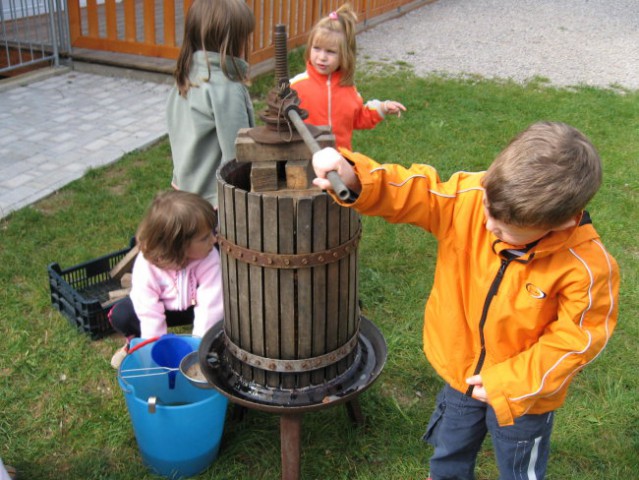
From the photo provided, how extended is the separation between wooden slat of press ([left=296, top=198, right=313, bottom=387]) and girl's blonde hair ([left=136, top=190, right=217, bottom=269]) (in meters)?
0.69

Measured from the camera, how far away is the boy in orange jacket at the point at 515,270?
193cm

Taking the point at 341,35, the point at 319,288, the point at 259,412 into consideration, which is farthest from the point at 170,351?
the point at 341,35

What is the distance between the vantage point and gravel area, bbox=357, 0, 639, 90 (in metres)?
9.64

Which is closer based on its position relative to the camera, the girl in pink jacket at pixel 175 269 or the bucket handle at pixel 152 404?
the bucket handle at pixel 152 404

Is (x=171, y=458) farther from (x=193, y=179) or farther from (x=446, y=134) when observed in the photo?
(x=446, y=134)

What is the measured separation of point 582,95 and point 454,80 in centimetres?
160

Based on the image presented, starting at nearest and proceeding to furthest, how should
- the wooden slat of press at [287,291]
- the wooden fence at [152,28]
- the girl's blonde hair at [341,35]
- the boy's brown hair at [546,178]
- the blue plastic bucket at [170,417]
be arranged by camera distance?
1. the boy's brown hair at [546,178]
2. the wooden slat of press at [287,291]
3. the blue plastic bucket at [170,417]
4. the girl's blonde hair at [341,35]
5. the wooden fence at [152,28]

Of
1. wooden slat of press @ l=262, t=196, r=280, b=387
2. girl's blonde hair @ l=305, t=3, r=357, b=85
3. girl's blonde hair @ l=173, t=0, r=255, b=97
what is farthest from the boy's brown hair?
girl's blonde hair @ l=305, t=3, r=357, b=85

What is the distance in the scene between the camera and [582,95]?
8.48m

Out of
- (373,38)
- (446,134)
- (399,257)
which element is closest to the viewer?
(399,257)

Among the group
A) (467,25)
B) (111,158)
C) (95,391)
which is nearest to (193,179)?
(95,391)

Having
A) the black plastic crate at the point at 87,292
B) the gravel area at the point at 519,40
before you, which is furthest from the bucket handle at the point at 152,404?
the gravel area at the point at 519,40

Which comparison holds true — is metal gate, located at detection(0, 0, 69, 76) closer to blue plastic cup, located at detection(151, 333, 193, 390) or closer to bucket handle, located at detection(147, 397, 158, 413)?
blue plastic cup, located at detection(151, 333, 193, 390)

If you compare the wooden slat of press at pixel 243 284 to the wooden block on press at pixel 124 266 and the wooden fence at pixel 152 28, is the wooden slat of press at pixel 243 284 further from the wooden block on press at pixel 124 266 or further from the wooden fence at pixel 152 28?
the wooden fence at pixel 152 28
